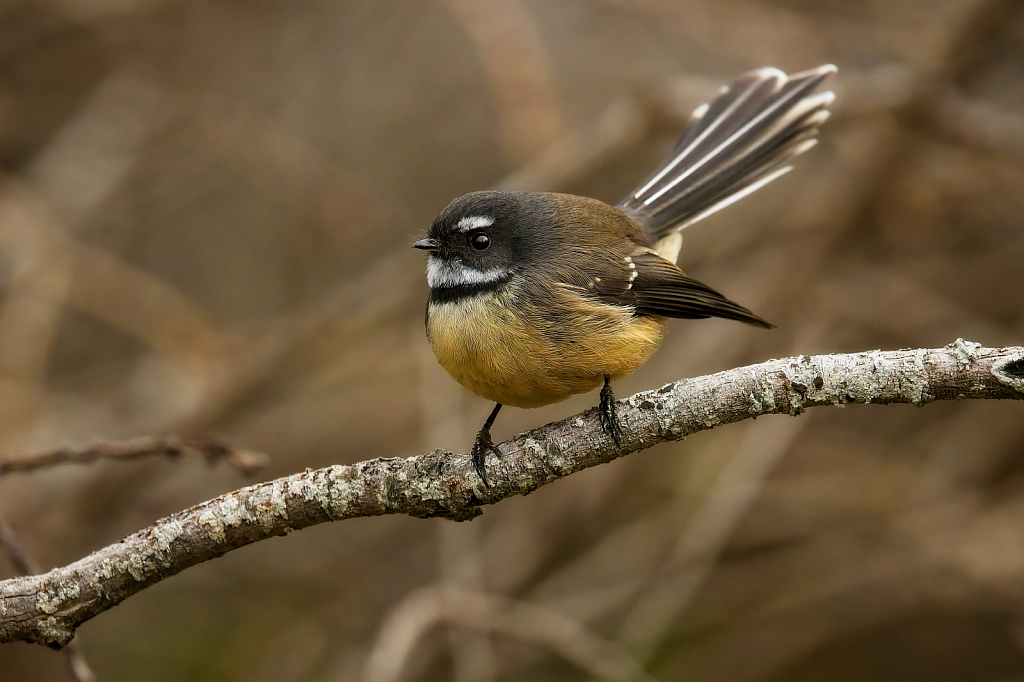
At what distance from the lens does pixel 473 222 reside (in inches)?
169

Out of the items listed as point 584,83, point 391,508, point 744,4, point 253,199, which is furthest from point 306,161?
point 391,508

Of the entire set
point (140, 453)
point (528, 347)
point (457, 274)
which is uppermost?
point (457, 274)

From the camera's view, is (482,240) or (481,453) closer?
(481,453)

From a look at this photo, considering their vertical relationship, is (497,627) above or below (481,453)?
below

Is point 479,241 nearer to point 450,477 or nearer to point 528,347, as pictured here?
point 528,347

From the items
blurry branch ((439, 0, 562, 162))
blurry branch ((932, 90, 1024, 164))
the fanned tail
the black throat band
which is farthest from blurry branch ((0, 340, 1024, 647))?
blurry branch ((439, 0, 562, 162))

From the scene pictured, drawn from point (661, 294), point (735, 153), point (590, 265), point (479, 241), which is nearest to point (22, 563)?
point (479, 241)

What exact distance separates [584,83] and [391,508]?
6.14 m

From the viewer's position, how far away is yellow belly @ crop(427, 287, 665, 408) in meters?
3.71

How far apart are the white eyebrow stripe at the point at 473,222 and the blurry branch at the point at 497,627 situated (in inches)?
76.5

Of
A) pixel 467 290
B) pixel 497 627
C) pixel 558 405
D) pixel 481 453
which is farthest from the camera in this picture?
pixel 558 405

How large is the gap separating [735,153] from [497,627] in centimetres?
267

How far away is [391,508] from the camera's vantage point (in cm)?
301

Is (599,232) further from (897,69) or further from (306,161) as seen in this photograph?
(306,161)
